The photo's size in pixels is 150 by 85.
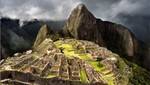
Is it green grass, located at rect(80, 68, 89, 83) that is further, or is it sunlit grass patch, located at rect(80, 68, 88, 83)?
sunlit grass patch, located at rect(80, 68, 88, 83)

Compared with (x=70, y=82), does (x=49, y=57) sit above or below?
above

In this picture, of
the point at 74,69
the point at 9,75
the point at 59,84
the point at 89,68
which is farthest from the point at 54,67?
the point at 9,75

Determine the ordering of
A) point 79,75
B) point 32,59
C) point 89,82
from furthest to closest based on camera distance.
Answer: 1. point 32,59
2. point 79,75
3. point 89,82

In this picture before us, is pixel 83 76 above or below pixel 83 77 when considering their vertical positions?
above

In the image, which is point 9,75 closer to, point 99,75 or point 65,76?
point 65,76

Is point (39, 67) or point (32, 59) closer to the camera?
point (39, 67)

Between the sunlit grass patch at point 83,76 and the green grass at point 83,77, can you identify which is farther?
the sunlit grass patch at point 83,76

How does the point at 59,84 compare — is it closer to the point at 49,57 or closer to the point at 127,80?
the point at 49,57

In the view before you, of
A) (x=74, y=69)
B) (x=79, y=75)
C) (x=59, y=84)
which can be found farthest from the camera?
(x=74, y=69)

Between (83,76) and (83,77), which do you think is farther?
(83,76)
